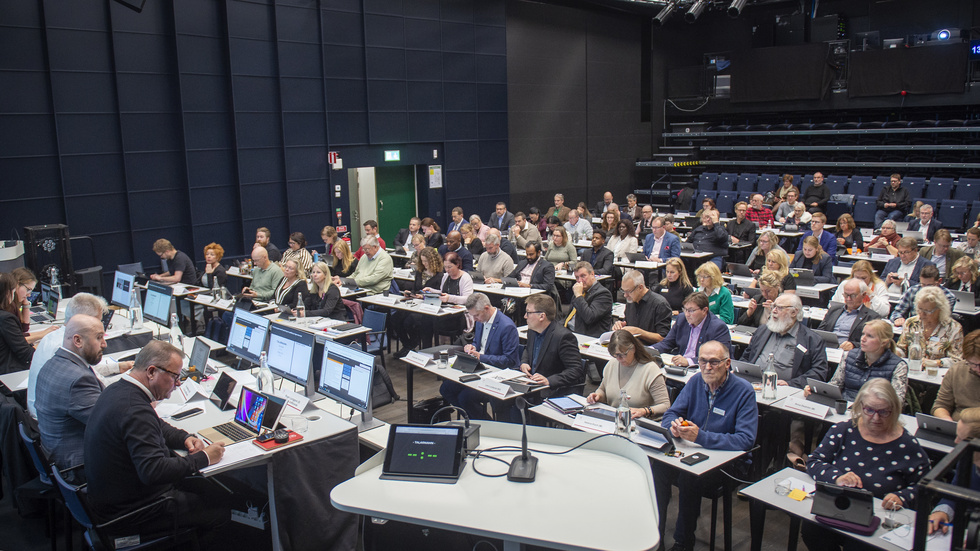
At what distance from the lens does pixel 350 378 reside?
14.3 feet

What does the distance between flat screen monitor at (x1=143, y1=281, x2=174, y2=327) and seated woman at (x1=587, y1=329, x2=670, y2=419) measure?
4350 mm

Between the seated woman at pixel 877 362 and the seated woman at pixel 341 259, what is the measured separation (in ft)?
21.3

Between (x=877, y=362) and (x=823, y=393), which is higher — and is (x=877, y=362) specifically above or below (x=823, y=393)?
above

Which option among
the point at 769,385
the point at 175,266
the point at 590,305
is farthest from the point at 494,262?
the point at 769,385

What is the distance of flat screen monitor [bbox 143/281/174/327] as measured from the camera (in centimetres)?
684

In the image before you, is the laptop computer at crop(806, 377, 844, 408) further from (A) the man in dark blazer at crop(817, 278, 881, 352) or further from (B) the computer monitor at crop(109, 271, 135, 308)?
(B) the computer monitor at crop(109, 271, 135, 308)

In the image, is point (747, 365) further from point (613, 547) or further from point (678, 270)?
point (613, 547)

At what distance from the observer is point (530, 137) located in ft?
53.2

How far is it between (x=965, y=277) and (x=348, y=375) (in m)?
6.38

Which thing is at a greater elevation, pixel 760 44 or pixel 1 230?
pixel 760 44

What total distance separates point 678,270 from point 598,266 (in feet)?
7.84

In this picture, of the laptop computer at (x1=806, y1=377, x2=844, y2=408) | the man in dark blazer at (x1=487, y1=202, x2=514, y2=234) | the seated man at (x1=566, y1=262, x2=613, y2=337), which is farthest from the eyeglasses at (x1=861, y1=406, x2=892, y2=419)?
the man in dark blazer at (x1=487, y1=202, x2=514, y2=234)

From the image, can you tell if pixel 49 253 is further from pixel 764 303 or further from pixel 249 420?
pixel 764 303

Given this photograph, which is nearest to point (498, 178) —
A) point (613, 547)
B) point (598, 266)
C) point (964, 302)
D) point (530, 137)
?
point (530, 137)
